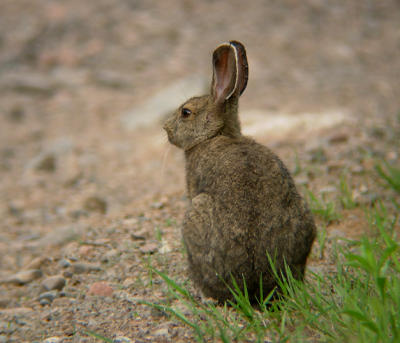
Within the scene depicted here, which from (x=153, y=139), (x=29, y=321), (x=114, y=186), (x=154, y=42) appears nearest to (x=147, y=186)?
(x=114, y=186)

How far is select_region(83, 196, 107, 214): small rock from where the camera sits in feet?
22.4

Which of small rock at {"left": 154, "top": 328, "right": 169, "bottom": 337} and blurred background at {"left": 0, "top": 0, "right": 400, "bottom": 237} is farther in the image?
blurred background at {"left": 0, "top": 0, "right": 400, "bottom": 237}

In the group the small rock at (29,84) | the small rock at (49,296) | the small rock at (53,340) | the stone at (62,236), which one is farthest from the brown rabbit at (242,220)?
the small rock at (29,84)

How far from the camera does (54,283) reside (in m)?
4.16

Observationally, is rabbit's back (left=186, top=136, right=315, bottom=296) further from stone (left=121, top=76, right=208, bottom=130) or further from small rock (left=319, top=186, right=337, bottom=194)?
stone (left=121, top=76, right=208, bottom=130)

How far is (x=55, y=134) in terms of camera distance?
9.34m

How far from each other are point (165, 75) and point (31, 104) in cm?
281

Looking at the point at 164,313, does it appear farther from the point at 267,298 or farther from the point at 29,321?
the point at 29,321

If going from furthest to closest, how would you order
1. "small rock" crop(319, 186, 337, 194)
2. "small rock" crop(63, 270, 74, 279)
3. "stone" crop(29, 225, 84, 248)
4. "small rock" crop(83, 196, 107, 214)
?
"small rock" crop(83, 196, 107, 214), "stone" crop(29, 225, 84, 248), "small rock" crop(319, 186, 337, 194), "small rock" crop(63, 270, 74, 279)

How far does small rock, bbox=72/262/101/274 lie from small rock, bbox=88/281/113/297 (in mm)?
279

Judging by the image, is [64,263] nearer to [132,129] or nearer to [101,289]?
[101,289]

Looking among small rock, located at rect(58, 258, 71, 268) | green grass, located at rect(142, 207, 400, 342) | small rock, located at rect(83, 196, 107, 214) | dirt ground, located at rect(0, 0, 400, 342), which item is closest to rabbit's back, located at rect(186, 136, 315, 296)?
green grass, located at rect(142, 207, 400, 342)

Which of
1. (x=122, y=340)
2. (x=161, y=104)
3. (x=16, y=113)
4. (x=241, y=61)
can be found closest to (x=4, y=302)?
(x=122, y=340)

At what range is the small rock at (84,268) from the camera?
4293mm
